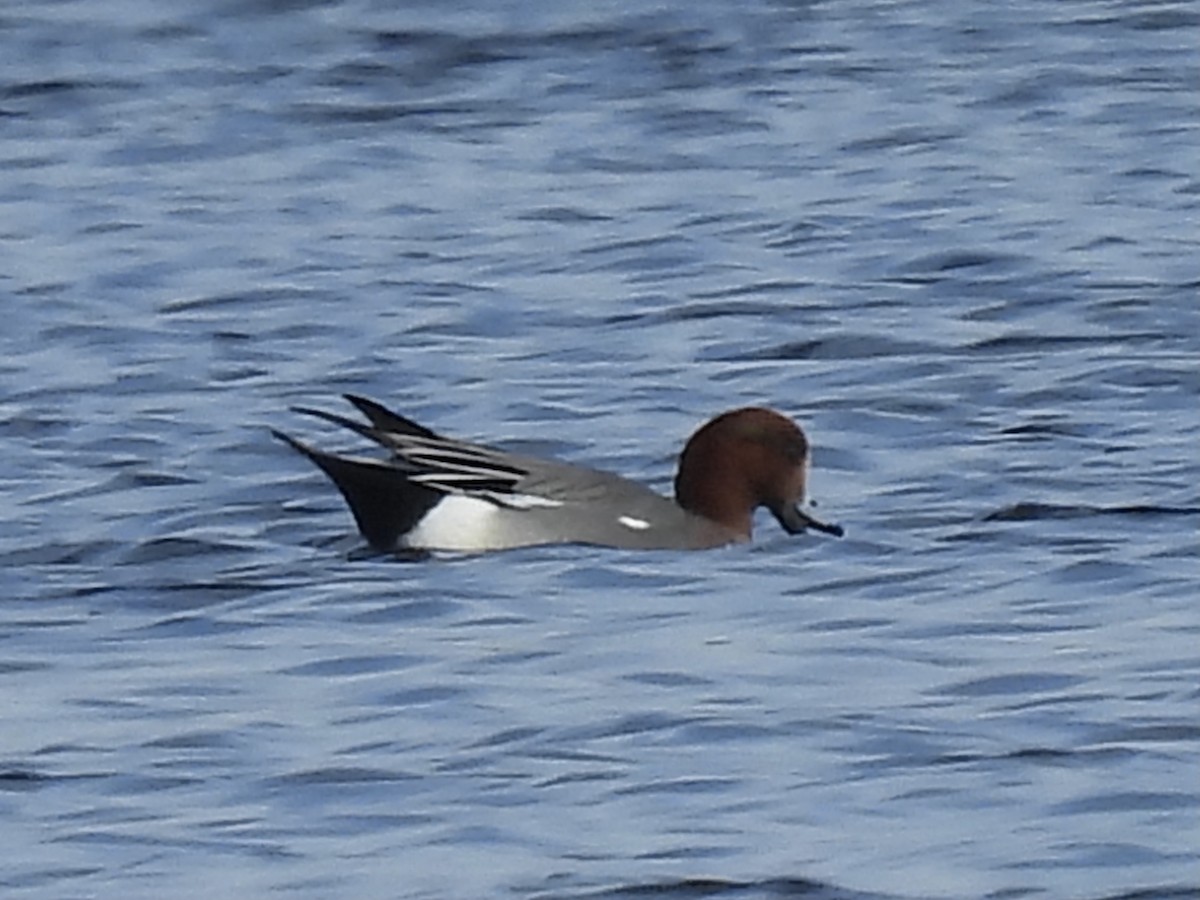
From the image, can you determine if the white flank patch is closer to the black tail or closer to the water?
the black tail

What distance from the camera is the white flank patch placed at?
12.2m

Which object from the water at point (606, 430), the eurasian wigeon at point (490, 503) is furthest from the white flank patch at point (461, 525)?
the water at point (606, 430)

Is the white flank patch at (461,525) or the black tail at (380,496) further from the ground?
the black tail at (380,496)

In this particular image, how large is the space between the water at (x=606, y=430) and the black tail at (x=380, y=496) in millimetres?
101

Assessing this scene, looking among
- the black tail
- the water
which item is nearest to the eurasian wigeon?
the black tail

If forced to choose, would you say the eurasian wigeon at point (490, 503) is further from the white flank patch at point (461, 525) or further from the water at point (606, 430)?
the water at point (606, 430)

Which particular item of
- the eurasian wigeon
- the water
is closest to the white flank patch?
the eurasian wigeon

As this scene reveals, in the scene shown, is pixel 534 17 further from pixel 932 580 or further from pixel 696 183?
pixel 932 580

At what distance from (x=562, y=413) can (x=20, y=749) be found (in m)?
4.46

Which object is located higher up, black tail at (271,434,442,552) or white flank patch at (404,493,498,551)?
black tail at (271,434,442,552)

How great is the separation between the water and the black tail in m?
0.10

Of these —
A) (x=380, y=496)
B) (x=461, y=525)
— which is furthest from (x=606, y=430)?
(x=380, y=496)

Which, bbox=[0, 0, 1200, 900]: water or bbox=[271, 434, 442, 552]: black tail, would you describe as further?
bbox=[271, 434, 442, 552]: black tail

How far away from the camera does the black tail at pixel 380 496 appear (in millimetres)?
12141
